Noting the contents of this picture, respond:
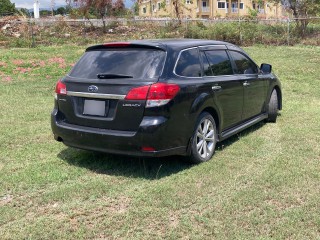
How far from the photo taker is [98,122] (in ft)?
14.8

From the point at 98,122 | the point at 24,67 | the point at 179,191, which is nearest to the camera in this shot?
the point at 179,191

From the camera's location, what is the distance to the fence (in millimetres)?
20281

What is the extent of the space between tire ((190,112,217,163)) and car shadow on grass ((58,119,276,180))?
0.55ft

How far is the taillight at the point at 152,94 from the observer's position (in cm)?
425

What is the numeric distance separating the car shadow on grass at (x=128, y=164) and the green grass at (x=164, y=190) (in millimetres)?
13

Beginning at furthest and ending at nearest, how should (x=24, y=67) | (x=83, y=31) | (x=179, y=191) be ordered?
1. (x=83, y=31)
2. (x=24, y=67)
3. (x=179, y=191)

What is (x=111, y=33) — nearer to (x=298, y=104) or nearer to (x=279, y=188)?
(x=298, y=104)

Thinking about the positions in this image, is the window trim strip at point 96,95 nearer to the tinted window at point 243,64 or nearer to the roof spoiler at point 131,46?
the roof spoiler at point 131,46

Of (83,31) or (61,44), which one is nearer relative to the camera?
(61,44)

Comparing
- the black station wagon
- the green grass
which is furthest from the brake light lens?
the green grass

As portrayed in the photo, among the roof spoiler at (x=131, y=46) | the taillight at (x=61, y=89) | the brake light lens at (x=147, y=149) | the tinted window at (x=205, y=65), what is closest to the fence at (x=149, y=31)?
the taillight at (x=61, y=89)

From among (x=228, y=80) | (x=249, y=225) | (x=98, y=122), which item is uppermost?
(x=228, y=80)

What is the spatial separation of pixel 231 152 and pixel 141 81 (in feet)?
6.27

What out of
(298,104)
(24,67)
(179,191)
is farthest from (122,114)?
(24,67)
